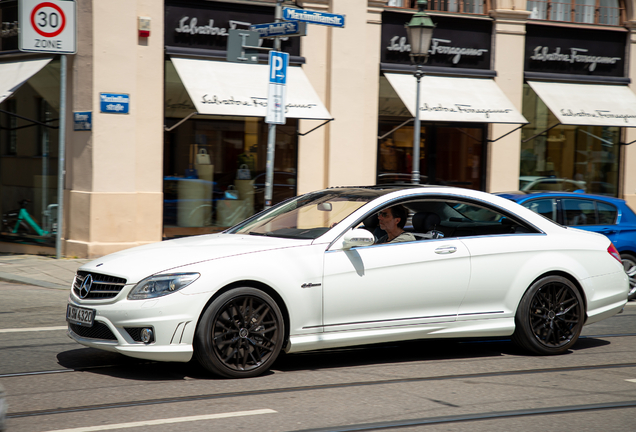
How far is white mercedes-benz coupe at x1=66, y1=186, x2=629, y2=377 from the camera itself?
521 centimetres

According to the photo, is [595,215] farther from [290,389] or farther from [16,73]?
[16,73]

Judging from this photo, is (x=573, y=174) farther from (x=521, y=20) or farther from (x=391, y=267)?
(x=391, y=267)

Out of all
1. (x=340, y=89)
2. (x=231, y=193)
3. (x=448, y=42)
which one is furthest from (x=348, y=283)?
(x=448, y=42)

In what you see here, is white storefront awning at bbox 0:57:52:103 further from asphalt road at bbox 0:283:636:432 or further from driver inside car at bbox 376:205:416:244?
driver inside car at bbox 376:205:416:244

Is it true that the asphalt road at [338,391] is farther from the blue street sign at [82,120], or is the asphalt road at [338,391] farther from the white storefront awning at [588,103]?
the white storefront awning at [588,103]

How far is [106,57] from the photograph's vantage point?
43.3 feet

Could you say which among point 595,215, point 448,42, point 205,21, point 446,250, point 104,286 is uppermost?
point 448,42

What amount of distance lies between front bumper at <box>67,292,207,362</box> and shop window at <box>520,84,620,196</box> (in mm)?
14141

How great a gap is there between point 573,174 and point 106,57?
1181cm

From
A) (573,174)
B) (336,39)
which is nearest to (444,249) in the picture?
(336,39)

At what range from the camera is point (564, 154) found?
18672 mm

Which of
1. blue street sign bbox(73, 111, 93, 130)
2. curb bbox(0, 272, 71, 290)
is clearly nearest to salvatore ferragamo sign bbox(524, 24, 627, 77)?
blue street sign bbox(73, 111, 93, 130)

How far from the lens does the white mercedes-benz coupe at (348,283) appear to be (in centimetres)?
521

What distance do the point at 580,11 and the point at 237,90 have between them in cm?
968
